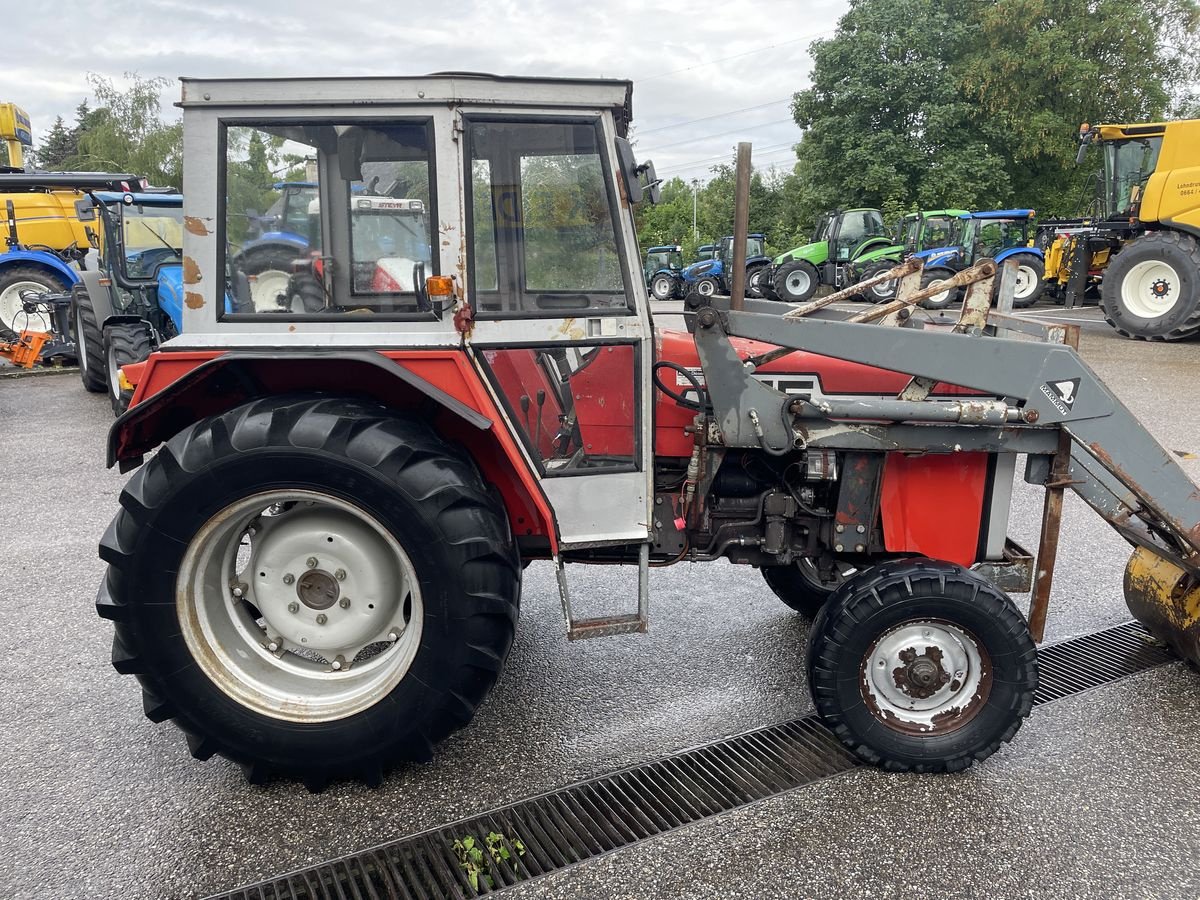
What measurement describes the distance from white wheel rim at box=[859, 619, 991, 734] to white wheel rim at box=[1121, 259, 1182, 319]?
11689mm

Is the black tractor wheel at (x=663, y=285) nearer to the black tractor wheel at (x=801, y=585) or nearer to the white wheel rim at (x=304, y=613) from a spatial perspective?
the black tractor wheel at (x=801, y=585)

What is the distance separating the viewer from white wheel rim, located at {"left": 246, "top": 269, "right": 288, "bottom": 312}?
8.07ft

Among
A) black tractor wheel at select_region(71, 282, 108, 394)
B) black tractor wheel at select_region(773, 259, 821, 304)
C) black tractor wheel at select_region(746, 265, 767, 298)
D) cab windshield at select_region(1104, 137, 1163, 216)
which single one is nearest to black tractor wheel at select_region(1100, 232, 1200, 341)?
cab windshield at select_region(1104, 137, 1163, 216)

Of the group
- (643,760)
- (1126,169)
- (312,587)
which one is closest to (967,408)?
(643,760)

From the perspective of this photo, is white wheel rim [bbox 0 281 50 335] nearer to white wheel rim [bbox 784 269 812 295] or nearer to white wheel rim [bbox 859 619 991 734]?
white wheel rim [bbox 859 619 991 734]

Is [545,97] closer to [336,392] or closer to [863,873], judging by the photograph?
[336,392]

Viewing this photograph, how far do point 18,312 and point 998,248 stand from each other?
17.8 metres

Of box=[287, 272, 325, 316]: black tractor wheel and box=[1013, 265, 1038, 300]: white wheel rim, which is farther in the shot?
box=[1013, 265, 1038, 300]: white wheel rim

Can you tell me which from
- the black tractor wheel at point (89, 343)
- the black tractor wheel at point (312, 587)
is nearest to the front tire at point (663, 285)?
the black tractor wheel at point (89, 343)

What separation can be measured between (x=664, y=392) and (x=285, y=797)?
1755 millimetres

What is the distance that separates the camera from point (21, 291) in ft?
39.2

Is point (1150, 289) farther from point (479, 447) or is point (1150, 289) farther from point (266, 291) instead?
point (266, 291)

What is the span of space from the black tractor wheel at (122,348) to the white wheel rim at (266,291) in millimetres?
6478

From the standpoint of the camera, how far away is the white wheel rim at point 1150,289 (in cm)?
1186
